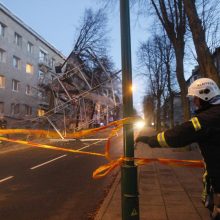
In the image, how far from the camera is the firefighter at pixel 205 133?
3.49 metres

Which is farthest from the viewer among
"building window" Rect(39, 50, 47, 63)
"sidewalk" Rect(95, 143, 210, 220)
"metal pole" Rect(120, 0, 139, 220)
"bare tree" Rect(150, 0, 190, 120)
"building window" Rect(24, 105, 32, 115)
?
"building window" Rect(39, 50, 47, 63)

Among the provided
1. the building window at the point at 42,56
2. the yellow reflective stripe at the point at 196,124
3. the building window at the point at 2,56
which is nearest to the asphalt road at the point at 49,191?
the yellow reflective stripe at the point at 196,124

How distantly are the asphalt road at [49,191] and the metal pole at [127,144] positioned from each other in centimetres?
330

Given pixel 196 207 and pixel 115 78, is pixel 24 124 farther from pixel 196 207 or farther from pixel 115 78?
pixel 196 207

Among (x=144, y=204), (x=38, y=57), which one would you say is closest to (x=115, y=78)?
(x=144, y=204)

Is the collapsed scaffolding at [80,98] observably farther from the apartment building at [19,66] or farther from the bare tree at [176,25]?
the apartment building at [19,66]

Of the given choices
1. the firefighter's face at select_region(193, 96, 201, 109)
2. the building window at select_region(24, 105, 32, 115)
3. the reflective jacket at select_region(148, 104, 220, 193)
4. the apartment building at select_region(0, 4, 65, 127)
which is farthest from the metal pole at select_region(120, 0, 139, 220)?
the building window at select_region(24, 105, 32, 115)

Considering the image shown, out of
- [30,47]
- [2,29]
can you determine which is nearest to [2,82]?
[2,29]

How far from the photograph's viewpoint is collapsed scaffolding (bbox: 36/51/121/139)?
82.7ft

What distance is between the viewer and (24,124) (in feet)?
90.9

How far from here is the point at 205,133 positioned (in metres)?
3.50

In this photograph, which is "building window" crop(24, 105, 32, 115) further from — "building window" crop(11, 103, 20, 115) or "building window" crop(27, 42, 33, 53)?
"building window" crop(27, 42, 33, 53)

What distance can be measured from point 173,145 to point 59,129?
886 inches

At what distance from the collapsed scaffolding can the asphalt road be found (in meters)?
9.58
